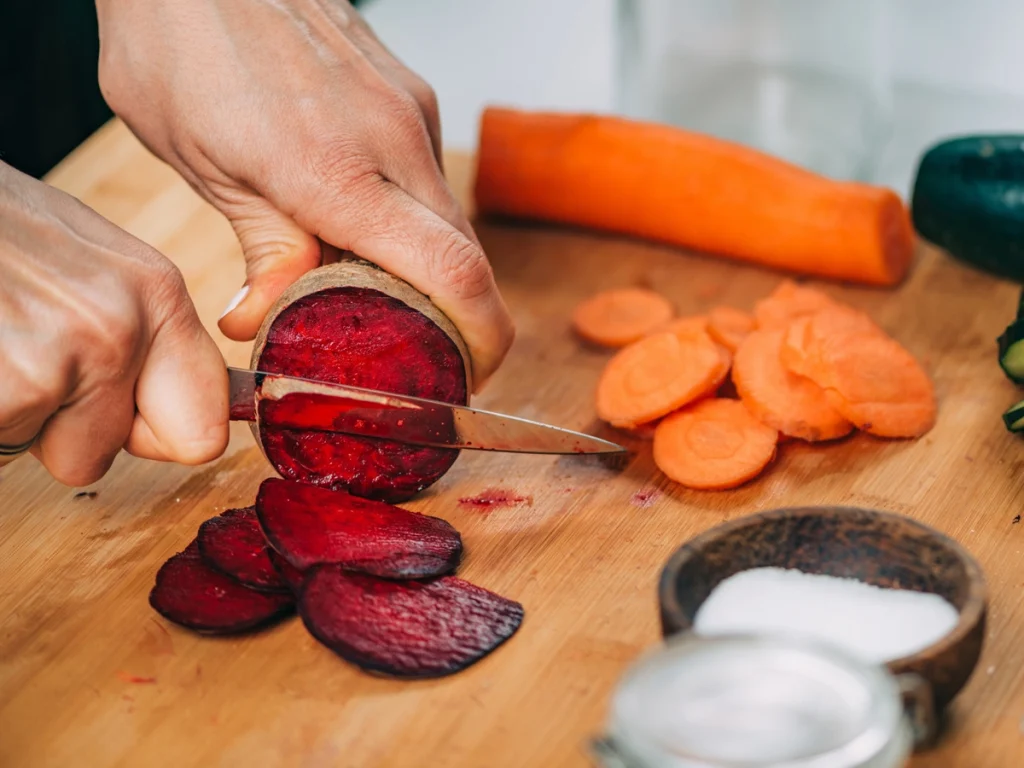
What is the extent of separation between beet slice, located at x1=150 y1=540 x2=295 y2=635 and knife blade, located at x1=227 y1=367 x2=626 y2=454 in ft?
1.03

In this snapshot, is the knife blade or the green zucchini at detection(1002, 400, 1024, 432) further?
the green zucchini at detection(1002, 400, 1024, 432)

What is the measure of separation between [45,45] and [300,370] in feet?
7.16

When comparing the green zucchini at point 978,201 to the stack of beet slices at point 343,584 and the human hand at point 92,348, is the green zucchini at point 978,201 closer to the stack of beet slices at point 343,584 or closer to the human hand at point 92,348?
the stack of beet slices at point 343,584

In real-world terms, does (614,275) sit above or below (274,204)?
below

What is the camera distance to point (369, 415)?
2.53 meters

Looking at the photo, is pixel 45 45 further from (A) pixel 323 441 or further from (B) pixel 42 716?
(B) pixel 42 716

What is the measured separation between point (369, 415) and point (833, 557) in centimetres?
93

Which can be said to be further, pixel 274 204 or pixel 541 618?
pixel 274 204

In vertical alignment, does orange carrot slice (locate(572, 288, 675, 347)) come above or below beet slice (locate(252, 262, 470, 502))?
below

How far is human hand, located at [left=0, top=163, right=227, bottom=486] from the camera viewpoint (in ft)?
7.06

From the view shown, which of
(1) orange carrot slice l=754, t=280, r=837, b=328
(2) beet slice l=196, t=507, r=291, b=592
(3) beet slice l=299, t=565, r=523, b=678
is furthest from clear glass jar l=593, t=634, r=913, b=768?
(1) orange carrot slice l=754, t=280, r=837, b=328

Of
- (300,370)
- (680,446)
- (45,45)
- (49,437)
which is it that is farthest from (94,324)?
(45,45)

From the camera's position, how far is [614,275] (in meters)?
3.60

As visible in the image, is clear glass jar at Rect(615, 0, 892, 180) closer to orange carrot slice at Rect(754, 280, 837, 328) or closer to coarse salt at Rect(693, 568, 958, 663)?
orange carrot slice at Rect(754, 280, 837, 328)
